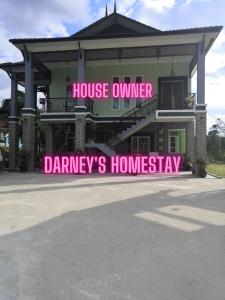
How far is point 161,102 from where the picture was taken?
79.0ft

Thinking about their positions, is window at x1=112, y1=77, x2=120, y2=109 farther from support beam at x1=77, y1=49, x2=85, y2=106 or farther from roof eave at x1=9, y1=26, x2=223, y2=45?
roof eave at x1=9, y1=26, x2=223, y2=45

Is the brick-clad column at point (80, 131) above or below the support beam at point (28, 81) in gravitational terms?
below

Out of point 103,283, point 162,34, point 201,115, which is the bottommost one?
point 103,283

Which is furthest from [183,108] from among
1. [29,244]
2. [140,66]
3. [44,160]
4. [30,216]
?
[29,244]

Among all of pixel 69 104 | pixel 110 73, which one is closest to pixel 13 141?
pixel 69 104

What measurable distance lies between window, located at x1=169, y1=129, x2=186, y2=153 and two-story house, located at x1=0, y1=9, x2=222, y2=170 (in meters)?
0.06

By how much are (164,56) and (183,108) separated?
10.9 feet

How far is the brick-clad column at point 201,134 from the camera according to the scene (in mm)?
19969

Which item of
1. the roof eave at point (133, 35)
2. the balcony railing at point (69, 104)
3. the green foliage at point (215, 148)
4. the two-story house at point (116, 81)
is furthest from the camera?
the green foliage at point (215, 148)

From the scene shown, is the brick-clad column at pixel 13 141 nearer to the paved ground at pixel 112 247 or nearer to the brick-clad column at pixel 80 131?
the brick-clad column at pixel 80 131

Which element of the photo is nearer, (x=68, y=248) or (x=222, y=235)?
(x=68, y=248)

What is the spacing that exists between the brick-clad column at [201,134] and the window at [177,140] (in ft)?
15.8

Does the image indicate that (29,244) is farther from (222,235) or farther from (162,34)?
(162,34)

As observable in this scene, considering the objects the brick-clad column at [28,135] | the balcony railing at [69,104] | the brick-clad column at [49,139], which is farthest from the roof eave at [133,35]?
the brick-clad column at [49,139]
